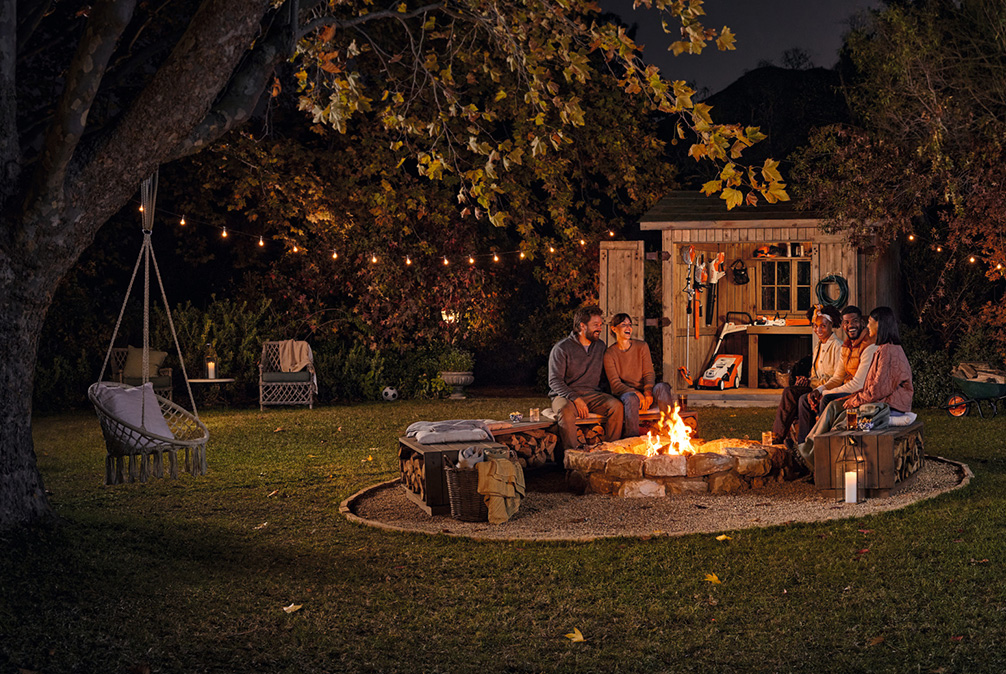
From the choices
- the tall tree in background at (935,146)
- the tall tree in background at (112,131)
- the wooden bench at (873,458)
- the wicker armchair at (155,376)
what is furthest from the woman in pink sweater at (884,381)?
the wicker armchair at (155,376)

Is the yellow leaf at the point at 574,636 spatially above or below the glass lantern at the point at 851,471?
below

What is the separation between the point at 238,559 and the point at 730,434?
21.2ft

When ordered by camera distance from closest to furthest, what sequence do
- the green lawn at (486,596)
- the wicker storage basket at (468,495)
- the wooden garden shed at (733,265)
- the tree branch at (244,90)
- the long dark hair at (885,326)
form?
the green lawn at (486,596) < the tree branch at (244,90) < the wicker storage basket at (468,495) < the long dark hair at (885,326) < the wooden garden shed at (733,265)

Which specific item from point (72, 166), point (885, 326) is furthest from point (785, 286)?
point (72, 166)

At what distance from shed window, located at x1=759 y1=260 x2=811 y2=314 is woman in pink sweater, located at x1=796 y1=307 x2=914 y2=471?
8.24 m

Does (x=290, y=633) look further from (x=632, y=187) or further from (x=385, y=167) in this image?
(x=632, y=187)

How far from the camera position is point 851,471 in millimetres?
6961

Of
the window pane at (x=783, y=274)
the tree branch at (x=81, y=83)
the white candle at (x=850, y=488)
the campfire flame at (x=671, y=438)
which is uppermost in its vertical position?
the tree branch at (x=81, y=83)

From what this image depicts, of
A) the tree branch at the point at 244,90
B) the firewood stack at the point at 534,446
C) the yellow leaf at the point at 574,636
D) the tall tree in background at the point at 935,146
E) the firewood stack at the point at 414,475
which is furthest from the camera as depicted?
the tall tree in background at the point at 935,146

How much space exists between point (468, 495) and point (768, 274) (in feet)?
33.8

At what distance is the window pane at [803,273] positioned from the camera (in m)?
15.6

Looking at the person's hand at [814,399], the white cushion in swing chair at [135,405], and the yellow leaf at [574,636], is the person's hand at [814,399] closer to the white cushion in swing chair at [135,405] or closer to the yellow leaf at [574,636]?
the yellow leaf at [574,636]

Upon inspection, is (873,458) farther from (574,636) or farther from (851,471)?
(574,636)

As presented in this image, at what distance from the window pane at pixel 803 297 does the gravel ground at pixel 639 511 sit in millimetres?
7900
